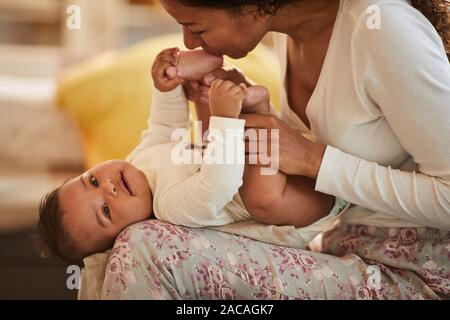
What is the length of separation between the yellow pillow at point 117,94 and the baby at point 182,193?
52 cm

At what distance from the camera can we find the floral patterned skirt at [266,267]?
37.1 inches

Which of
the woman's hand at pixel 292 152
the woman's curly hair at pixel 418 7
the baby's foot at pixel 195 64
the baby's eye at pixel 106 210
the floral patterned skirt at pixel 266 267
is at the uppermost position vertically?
the woman's curly hair at pixel 418 7

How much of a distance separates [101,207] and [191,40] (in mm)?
316

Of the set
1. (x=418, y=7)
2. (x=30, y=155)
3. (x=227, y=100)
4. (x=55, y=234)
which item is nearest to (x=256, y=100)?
(x=227, y=100)

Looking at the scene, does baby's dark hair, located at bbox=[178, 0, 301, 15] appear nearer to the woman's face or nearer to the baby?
the woman's face

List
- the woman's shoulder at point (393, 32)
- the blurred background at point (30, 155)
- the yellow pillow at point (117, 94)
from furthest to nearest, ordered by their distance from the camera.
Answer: the blurred background at point (30, 155) → the yellow pillow at point (117, 94) → the woman's shoulder at point (393, 32)

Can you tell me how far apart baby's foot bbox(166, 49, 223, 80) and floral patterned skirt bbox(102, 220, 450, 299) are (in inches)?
10.8

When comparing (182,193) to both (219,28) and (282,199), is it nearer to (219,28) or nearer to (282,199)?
(282,199)

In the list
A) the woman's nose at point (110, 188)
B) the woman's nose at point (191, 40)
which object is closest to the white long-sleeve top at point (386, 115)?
the woman's nose at point (191, 40)

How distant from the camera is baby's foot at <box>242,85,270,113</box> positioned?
1.03 m

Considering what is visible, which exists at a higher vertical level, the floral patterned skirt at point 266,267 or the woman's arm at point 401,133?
the woman's arm at point 401,133

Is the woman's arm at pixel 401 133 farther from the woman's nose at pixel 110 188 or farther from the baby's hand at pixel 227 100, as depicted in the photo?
the woman's nose at pixel 110 188

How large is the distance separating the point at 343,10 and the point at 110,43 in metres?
2.40

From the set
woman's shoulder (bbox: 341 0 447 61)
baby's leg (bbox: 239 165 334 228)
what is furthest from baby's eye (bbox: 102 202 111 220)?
woman's shoulder (bbox: 341 0 447 61)
